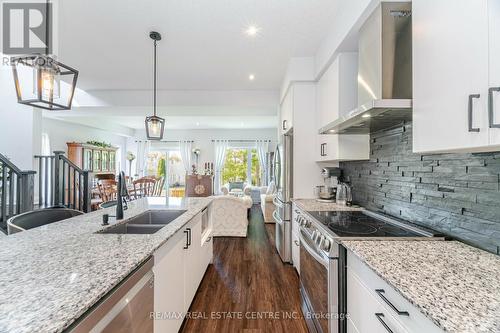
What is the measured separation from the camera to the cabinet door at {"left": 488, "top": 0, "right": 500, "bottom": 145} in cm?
74

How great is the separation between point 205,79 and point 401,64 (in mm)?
2974

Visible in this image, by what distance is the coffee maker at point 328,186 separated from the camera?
8.79 feet

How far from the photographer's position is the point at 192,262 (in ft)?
6.56

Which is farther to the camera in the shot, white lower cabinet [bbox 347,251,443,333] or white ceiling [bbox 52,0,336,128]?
white ceiling [bbox 52,0,336,128]

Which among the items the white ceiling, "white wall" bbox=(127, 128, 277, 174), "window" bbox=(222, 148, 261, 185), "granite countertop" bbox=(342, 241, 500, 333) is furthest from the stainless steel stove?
"white wall" bbox=(127, 128, 277, 174)

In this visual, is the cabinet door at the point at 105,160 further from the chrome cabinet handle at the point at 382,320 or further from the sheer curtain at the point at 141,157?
the chrome cabinet handle at the point at 382,320

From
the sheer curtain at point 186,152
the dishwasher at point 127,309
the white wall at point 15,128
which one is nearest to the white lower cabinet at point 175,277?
the dishwasher at point 127,309

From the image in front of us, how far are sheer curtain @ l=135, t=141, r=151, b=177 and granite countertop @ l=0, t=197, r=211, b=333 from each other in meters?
8.13

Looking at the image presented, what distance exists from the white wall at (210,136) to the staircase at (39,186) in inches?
199

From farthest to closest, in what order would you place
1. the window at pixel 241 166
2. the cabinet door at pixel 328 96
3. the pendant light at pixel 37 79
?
the window at pixel 241 166, the cabinet door at pixel 328 96, the pendant light at pixel 37 79

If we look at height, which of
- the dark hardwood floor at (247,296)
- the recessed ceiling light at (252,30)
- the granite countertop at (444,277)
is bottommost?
the dark hardwood floor at (247,296)

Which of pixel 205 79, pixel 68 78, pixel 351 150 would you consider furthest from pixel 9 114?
pixel 351 150

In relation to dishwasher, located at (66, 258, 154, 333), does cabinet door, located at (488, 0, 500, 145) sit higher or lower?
higher

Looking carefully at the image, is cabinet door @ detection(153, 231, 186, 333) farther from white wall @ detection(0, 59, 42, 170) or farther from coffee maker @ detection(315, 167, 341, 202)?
white wall @ detection(0, 59, 42, 170)
